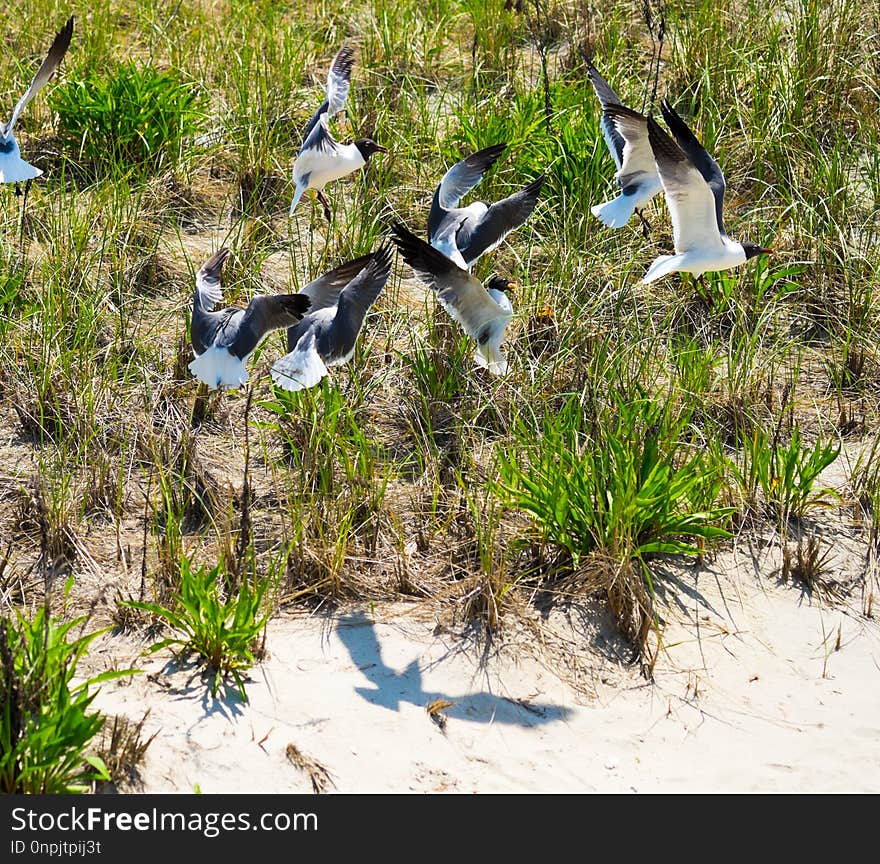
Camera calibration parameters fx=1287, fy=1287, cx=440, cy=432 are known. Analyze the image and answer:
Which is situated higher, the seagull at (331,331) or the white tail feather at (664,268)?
the white tail feather at (664,268)

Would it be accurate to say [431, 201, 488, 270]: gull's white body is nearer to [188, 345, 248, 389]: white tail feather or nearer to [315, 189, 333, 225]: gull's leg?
[315, 189, 333, 225]: gull's leg

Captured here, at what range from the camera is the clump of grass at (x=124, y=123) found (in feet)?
19.9

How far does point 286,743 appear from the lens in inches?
141

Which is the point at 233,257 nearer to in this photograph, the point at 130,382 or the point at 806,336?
the point at 130,382

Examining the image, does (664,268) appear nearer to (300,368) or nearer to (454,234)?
(454,234)

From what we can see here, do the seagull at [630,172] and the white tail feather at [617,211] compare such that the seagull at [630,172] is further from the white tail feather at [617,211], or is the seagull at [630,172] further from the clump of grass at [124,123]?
the clump of grass at [124,123]

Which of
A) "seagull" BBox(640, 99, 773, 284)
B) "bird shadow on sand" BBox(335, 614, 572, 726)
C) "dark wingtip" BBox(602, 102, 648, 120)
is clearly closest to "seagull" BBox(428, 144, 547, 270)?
"dark wingtip" BBox(602, 102, 648, 120)

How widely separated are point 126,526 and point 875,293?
10.7ft

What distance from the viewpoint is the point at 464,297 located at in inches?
179

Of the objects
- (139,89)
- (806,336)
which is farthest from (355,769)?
(139,89)

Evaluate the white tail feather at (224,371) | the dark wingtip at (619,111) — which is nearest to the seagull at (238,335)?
the white tail feather at (224,371)

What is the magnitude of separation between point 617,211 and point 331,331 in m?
1.51

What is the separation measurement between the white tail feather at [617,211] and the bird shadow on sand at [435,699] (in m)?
2.19

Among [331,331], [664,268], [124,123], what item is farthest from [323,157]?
[664,268]
